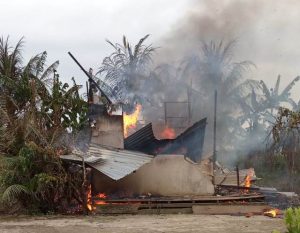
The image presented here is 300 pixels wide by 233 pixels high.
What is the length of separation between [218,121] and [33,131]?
1493 cm

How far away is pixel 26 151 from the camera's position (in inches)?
599

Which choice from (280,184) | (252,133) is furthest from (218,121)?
(280,184)

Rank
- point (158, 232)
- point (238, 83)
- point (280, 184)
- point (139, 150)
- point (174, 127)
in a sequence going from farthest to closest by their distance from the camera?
1. point (238, 83)
2. point (280, 184)
3. point (174, 127)
4. point (139, 150)
5. point (158, 232)

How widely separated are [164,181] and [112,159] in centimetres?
215

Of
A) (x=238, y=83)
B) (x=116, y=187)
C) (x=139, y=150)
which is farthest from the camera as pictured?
(x=238, y=83)

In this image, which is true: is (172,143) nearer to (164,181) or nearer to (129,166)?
(164,181)

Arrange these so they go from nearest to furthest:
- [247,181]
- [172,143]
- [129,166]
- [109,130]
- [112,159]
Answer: [129,166] → [112,159] → [109,130] → [247,181] → [172,143]

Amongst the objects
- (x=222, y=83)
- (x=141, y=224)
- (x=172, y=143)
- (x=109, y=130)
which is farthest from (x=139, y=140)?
(x=222, y=83)

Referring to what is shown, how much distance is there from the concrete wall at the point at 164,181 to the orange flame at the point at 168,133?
15.1 feet

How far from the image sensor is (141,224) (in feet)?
43.7

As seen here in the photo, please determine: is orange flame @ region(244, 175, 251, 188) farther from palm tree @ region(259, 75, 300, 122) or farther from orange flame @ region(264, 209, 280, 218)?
palm tree @ region(259, 75, 300, 122)

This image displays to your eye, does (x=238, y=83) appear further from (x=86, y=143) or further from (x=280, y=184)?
(x=86, y=143)

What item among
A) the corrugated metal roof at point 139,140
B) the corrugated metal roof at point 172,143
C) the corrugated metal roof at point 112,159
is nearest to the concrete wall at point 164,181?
the corrugated metal roof at point 112,159

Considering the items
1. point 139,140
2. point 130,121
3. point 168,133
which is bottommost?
point 139,140
